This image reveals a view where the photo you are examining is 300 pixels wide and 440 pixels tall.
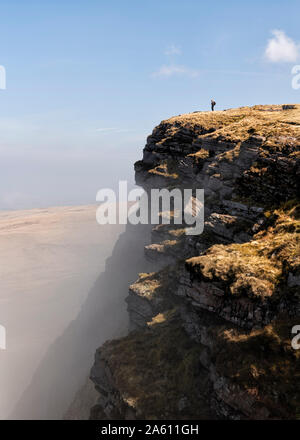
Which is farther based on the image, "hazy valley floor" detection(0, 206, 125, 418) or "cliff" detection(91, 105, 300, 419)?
"hazy valley floor" detection(0, 206, 125, 418)

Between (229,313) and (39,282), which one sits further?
(39,282)

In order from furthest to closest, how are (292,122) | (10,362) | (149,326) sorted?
(10,362)
(292,122)
(149,326)

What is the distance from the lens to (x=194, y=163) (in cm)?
5681

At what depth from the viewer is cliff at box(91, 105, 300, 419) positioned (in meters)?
21.5

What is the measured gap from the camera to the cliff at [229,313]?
70.4 feet

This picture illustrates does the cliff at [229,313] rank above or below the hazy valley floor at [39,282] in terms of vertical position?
above

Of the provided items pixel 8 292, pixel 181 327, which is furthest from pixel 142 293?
pixel 8 292

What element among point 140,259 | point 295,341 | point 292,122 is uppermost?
point 292,122

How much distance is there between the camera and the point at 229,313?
25094 mm

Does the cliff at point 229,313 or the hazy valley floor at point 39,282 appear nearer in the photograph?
the cliff at point 229,313

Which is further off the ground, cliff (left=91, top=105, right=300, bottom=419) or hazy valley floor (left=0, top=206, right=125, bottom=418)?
cliff (left=91, top=105, right=300, bottom=419)

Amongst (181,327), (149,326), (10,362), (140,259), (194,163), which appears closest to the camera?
(181,327)
